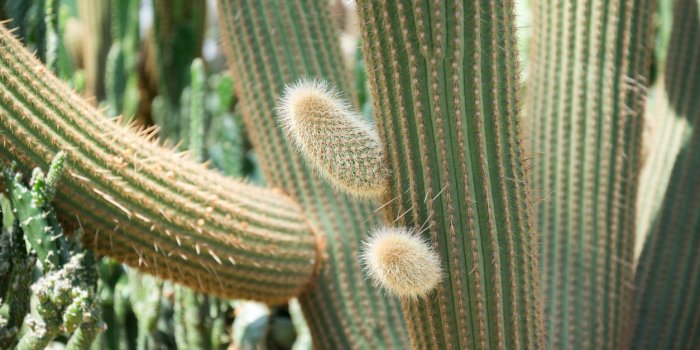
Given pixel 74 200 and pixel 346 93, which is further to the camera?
pixel 346 93

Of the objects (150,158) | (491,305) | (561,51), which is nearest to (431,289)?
(491,305)

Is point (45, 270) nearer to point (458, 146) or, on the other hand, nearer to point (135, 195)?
point (135, 195)

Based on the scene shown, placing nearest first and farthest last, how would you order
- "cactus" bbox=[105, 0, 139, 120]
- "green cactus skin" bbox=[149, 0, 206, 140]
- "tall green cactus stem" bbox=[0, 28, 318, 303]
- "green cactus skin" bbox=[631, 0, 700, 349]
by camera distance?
"tall green cactus stem" bbox=[0, 28, 318, 303], "green cactus skin" bbox=[631, 0, 700, 349], "cactus" bbox=[105, 0, 139, 120], "green cactus skin" bbox=[149, 0, 206, 140]

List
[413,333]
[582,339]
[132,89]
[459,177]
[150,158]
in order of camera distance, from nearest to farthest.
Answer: [459,177] → [413,333] → [150,158] → [582,339] → [132,89]

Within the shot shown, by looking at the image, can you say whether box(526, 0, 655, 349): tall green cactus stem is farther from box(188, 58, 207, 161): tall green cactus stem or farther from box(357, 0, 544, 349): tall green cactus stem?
box(188, 58, 207, 161): tall green cactus stem

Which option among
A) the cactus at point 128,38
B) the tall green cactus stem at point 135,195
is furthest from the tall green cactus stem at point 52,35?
the cactus at point 128,38

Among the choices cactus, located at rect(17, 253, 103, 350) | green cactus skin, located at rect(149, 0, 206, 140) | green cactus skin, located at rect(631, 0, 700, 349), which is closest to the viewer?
cactus, located at rect(17, 253, 103, 350)

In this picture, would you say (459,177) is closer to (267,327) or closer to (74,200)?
(74,200)

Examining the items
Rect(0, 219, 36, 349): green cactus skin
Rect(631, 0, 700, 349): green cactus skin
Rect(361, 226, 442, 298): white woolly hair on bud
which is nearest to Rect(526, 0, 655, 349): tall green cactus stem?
Rect(631, 0, 700, 349): green cactus skin
